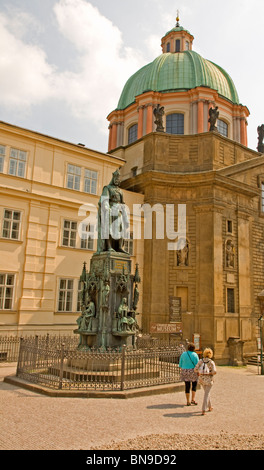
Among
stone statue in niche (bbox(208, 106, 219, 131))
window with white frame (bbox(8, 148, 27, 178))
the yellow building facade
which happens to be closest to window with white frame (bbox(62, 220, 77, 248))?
the yellow building facade

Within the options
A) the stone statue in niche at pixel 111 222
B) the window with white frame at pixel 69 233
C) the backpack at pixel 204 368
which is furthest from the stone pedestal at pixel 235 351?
the backpack at pixel 204 368

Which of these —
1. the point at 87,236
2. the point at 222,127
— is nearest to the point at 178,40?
the point at 222,127

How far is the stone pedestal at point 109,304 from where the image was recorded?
528 inches

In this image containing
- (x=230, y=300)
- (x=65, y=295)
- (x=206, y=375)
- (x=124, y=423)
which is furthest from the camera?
(x=230, y=300)

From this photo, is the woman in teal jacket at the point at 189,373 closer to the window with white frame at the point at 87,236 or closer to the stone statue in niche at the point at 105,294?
the stone statue in niche at the point at 105,294

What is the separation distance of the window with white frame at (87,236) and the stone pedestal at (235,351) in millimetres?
10895

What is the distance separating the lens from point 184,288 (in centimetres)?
2603

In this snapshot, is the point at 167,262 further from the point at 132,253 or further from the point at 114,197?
the point at 114,197

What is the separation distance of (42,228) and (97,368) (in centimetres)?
1205

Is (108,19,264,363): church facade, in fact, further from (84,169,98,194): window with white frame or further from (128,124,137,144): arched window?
(128,124,137,144): arched window

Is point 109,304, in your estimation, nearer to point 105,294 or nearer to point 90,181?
point 105,294

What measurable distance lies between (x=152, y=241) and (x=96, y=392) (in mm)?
15862

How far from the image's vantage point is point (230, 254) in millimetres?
26938
